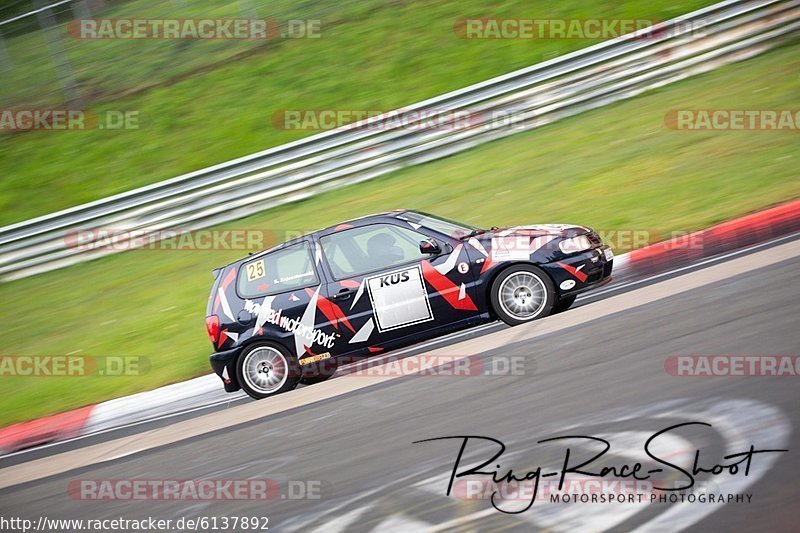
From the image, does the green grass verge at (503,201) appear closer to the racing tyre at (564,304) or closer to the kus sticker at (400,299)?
the racing tyre at (564,304)

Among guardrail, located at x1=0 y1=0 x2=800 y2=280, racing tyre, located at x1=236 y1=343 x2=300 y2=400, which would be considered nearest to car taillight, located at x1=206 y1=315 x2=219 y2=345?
racing tyre, located at x1=236 y1=343 x2=300 y2=400

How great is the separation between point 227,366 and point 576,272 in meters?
3.60

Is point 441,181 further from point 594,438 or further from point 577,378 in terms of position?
point 594,438

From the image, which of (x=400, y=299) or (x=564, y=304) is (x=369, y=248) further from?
(x=564, y=304)

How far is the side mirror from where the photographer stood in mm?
8414

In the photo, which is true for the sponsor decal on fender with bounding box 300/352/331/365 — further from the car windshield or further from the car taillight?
the car windshield

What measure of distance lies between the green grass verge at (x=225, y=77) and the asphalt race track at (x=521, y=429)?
9.11 m

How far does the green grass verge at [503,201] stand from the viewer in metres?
10.5

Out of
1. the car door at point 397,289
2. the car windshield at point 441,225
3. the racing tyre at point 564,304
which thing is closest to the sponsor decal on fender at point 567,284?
the racing tyre at point 564,304

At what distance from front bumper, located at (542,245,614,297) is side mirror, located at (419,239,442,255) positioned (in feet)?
3.45

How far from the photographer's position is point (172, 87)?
19.0 metres

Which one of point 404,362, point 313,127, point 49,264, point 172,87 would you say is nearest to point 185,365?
point 404,362

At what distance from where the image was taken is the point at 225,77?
18.6 meters

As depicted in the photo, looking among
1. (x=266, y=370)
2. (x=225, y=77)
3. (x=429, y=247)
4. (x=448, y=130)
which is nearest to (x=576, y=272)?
(x=429, y=247)
